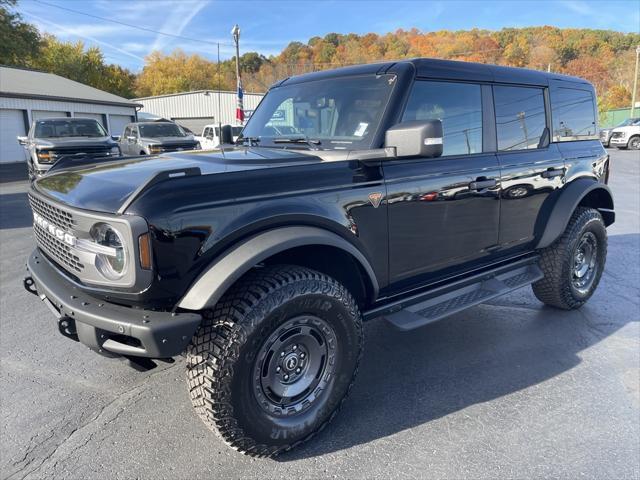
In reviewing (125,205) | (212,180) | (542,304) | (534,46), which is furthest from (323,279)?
(534,46)

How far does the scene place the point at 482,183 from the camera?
330cm

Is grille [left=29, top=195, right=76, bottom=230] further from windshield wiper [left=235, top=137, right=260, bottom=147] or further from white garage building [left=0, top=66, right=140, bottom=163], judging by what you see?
white garage building [left=0, top=66, right=140, bottom=163]

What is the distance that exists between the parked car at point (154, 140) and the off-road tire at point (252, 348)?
12132mm

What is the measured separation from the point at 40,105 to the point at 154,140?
13127 millimetres

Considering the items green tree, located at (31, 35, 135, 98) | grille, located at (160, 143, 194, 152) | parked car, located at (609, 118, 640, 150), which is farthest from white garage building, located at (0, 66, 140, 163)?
parked car, located at (609, 118, 640, 150)

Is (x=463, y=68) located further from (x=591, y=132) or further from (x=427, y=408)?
(x=427, y=408)

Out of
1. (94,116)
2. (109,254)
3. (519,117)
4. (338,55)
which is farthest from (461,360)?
(338,55)

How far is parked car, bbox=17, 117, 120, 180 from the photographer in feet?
37.2

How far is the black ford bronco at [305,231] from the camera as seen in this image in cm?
208

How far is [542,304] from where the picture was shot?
15.2ft

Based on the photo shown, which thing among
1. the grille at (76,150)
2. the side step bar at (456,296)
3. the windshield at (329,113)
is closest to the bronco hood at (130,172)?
the windshield at (329,113)

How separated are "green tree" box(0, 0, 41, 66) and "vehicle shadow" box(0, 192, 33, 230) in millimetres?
27478

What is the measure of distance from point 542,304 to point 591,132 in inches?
68.5

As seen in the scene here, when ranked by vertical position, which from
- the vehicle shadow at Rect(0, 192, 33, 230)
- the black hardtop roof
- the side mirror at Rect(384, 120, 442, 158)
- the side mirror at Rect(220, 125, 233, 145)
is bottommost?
the vehicle shadow at Rect(0, 192, 33, 230)
